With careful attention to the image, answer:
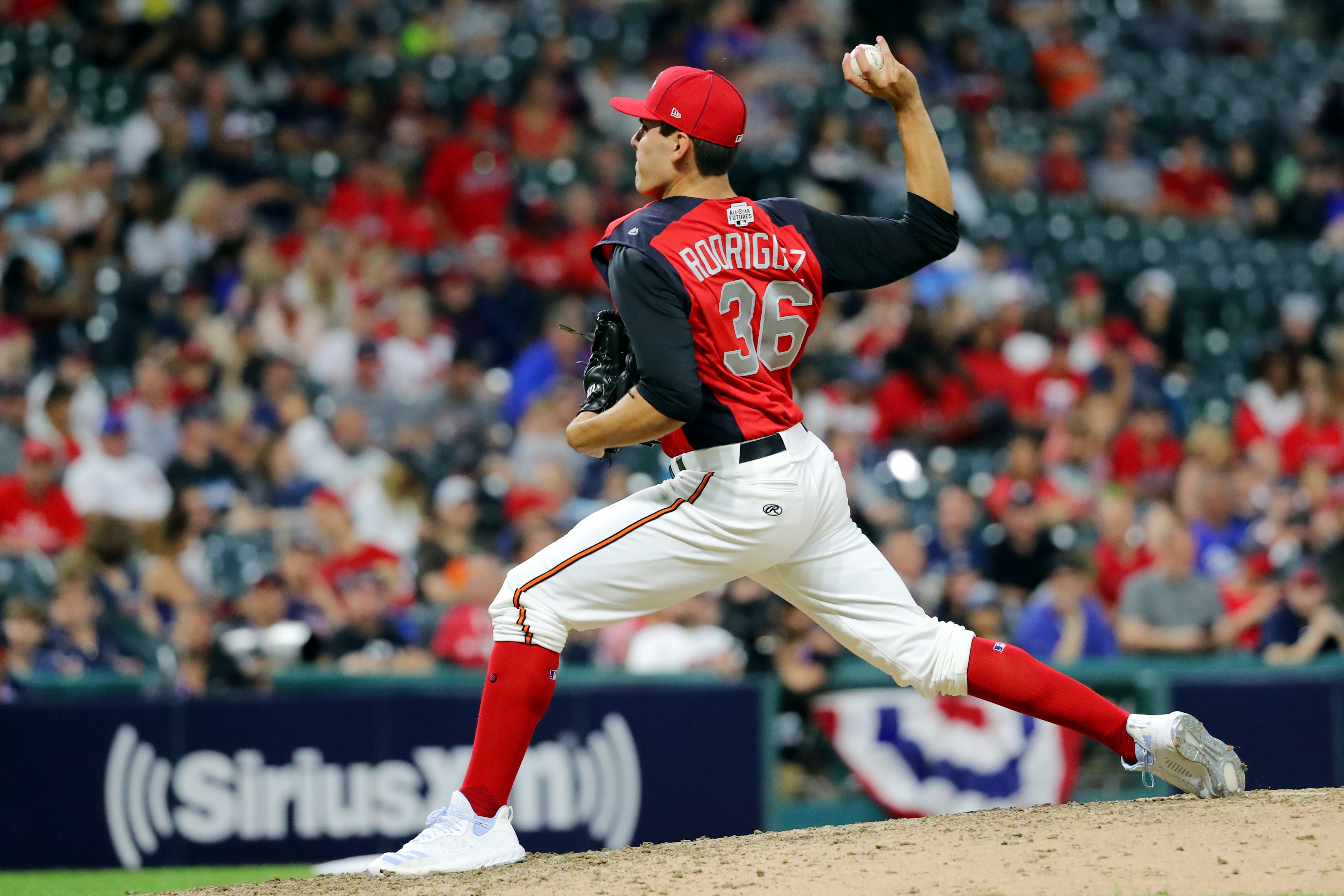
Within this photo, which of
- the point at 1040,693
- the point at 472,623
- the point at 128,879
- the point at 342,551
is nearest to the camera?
the point at 1040,693

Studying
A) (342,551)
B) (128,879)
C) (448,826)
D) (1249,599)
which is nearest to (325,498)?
(342,551)

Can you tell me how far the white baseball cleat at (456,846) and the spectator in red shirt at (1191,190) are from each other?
11.3 meters

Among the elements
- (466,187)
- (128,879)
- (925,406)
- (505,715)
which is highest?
(466,187)

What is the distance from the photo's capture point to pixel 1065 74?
14.6 metres

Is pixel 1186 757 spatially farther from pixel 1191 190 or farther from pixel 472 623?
pixel 1191 190

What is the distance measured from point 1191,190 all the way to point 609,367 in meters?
11.2

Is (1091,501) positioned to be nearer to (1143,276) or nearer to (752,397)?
(1143,276)

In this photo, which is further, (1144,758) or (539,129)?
(539,129)

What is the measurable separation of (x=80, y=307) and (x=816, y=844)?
298 inches

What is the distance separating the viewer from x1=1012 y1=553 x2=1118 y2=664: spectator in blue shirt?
26.7 ft

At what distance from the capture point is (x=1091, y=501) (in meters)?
9.93

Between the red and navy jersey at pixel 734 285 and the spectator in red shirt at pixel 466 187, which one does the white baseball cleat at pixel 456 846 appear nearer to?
the red and navy jersey at pixel 734 285

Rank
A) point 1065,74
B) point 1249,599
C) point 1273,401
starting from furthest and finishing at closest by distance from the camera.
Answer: point 1065,74
point 1273,401
point 1249,599

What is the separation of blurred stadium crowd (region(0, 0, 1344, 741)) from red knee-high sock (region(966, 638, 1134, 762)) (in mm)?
2176
